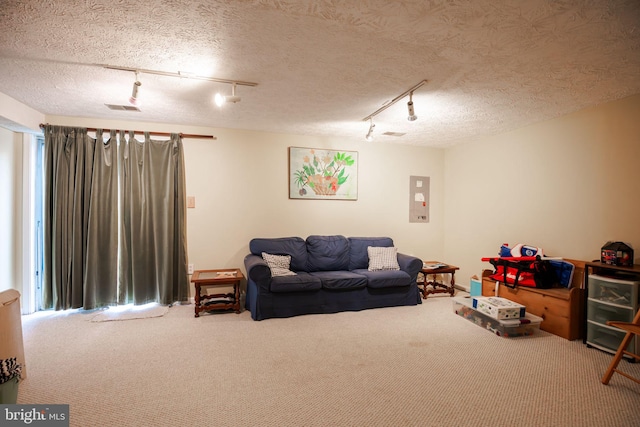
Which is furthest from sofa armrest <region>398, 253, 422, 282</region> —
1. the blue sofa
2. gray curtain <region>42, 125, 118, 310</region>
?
gray curtain <region>42, 125, 118, 310</region>

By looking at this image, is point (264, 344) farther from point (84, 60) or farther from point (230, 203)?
point (84, 60)

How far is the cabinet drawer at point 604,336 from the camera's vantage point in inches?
103

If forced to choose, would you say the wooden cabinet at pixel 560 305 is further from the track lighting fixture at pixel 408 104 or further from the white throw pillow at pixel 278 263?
the white throw pillow at pixel 278 263

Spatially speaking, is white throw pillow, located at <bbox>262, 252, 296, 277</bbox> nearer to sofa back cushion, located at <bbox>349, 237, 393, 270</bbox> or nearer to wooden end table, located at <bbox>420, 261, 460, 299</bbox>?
sofa back cushion, located at <bbox>349, 237, 393, 270</bbox>

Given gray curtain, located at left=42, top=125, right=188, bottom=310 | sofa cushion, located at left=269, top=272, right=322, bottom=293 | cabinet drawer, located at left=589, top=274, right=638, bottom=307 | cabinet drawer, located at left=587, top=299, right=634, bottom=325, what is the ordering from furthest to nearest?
gray curtain, located at left=42, top=125, right=188, bottom=310 < sofa cushion, located at left=269, top=272, right=322, bottom=293 < cabinet drawer, located at left=587, top=299, right=634, bottom=325 < cabinet drawer, located at left=589, top=274, right=638, bottom=307

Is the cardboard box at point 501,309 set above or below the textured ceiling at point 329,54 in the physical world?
below

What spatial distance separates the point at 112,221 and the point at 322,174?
2802 mm

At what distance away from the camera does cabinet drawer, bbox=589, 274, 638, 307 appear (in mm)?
2523

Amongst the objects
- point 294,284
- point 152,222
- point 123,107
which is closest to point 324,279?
point 294,284

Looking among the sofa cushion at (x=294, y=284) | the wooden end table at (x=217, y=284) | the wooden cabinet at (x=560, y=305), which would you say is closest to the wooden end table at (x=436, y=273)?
the wooden cabinet at (x=560, y=305)

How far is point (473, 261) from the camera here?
4.64 metres

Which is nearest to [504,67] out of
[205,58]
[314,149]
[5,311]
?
[205,58]

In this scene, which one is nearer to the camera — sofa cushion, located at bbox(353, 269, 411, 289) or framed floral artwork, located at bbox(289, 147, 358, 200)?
sofa cushion, located at bbox(353, 269, 411, 289)

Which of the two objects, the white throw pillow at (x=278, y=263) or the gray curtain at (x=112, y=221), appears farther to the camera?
the white throw pillow at (x=278, y=263)
